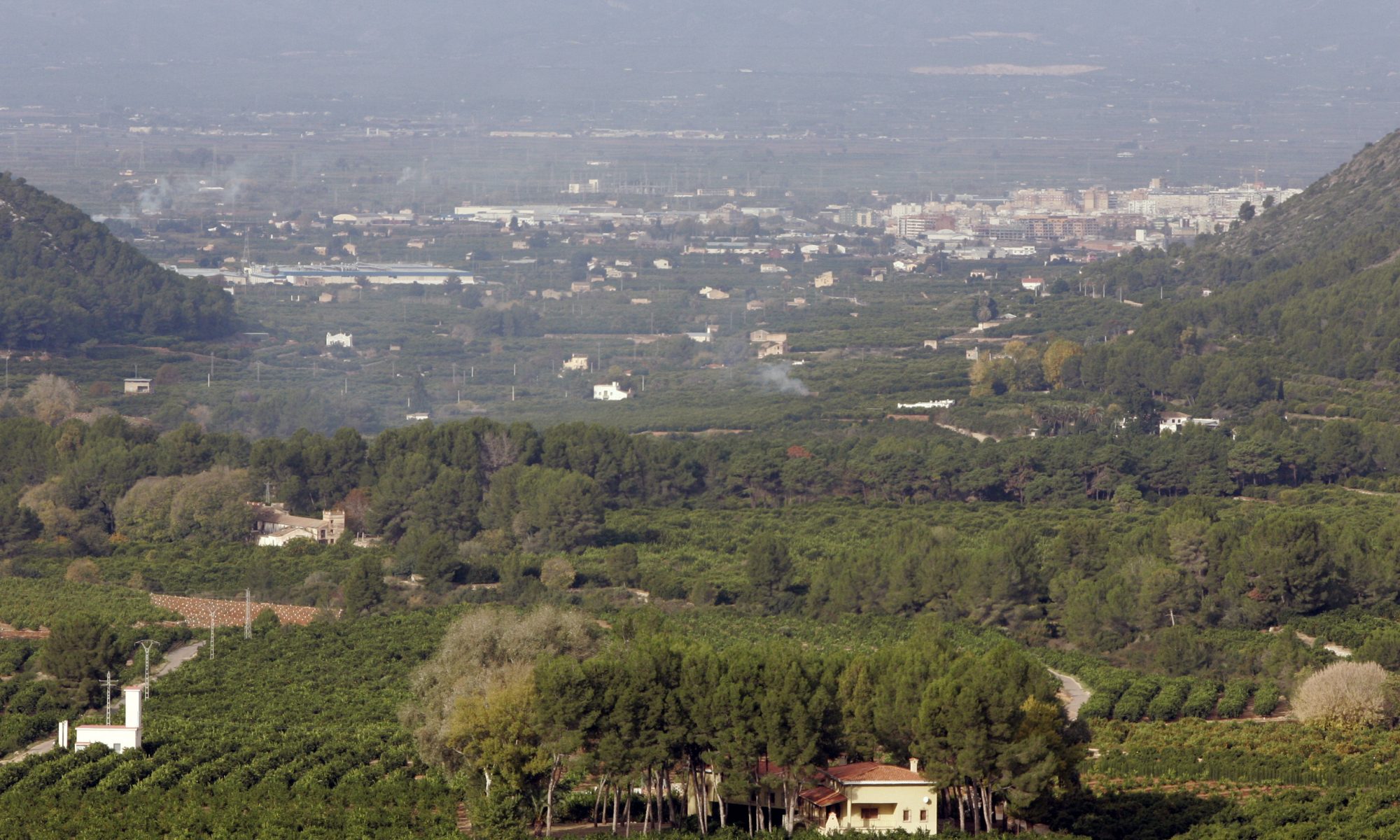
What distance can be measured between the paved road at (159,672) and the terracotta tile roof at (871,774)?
1234 centimetres

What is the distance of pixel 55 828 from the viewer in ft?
99.8

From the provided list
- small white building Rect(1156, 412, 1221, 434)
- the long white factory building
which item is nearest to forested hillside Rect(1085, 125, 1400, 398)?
small white building Rect(1156, 412, 1221, 434)

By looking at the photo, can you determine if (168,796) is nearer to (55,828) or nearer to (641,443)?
(55,828)

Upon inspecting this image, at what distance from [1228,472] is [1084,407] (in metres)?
11.1

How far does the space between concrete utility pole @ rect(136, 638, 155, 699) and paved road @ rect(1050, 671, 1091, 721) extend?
50.7 feet

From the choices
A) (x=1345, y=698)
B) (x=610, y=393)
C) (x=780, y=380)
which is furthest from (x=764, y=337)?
(x=1345, y=698)

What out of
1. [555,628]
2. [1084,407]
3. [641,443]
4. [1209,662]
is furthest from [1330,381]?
[555,628]

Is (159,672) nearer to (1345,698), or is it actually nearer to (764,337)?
(1345,698)

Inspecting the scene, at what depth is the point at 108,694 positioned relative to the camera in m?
39.5

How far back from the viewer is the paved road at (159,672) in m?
36.3

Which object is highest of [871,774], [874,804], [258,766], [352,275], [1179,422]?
[871,774]

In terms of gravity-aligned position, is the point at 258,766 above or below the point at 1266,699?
above

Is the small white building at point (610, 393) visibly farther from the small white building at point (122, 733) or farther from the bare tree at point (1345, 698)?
the small white building at point (122, 733)

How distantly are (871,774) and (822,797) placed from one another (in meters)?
0.71
